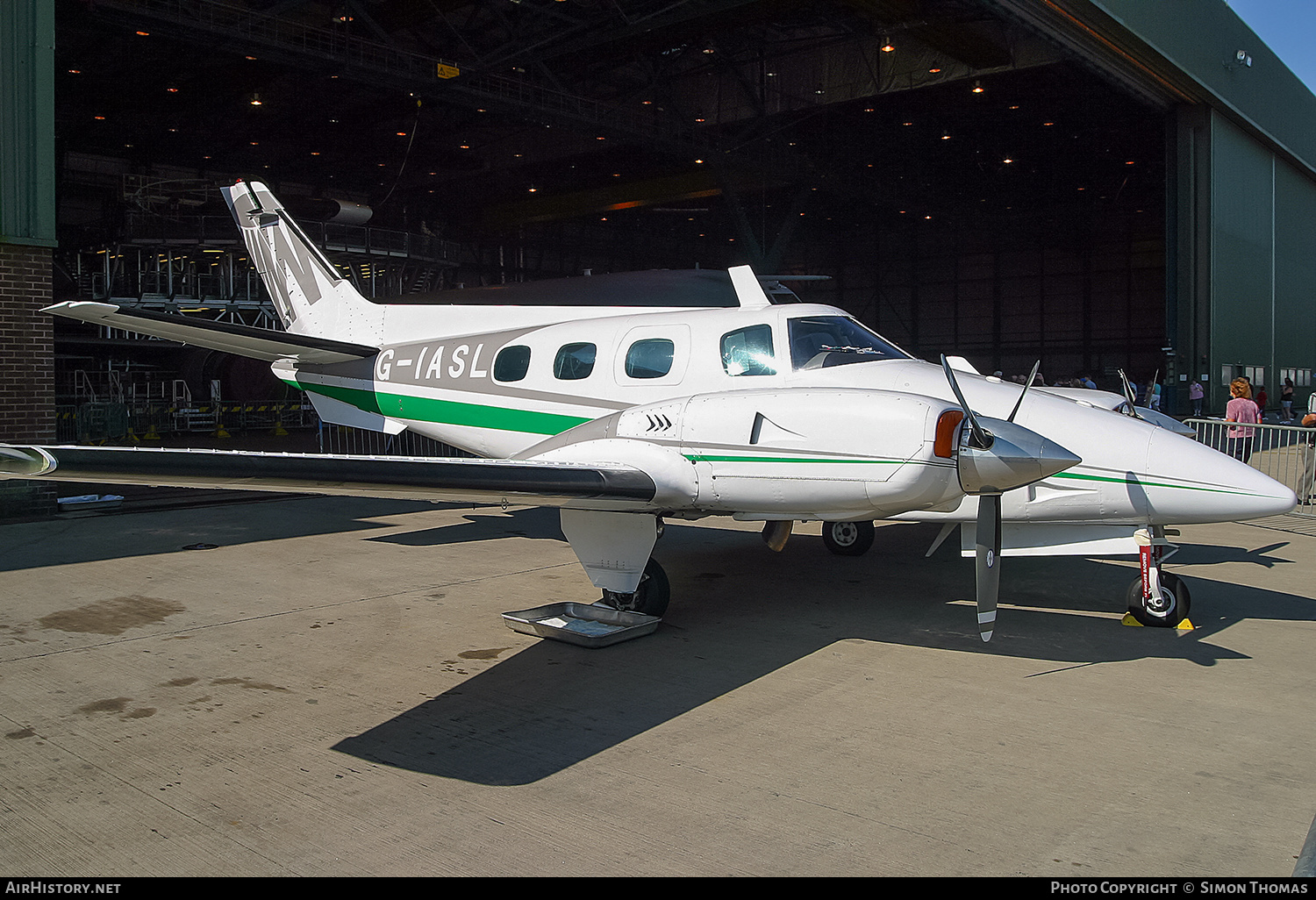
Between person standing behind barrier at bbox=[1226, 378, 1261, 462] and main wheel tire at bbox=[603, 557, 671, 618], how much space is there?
10.7 metres

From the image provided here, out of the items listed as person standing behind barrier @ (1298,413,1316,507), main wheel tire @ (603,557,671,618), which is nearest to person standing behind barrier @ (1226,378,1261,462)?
person standing behind barrier @ (1298,413,1316,507)

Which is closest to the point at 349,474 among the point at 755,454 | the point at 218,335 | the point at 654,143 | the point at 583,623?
the point at 583,623

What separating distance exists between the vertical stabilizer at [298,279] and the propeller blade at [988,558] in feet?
26.1

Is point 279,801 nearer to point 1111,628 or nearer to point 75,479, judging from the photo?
point 75,479

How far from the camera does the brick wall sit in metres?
11.3

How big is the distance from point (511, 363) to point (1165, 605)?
6.26m

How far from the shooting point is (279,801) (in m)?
3.97

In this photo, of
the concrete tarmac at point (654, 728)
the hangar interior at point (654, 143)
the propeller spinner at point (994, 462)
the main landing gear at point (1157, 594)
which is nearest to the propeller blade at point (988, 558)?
the propeller spinner at point (994, 462)

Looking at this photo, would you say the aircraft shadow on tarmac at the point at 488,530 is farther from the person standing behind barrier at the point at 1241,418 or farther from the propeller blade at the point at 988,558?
the person standing behind barrier at the point at 1241,418

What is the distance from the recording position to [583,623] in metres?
6.93

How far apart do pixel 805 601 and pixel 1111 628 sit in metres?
2.44

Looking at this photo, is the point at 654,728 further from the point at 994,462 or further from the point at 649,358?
the point at 649,358

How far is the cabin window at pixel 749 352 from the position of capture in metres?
7.09

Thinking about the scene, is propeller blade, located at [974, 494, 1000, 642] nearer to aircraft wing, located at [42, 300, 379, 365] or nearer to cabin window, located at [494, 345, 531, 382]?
cabin window, located at [494, 345, 531, 382]
